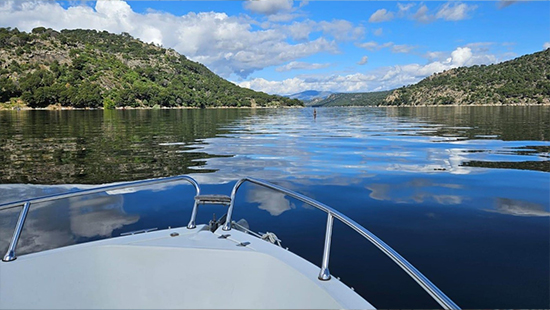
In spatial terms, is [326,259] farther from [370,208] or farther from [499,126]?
[499,126]

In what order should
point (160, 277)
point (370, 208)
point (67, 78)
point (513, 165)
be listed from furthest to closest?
point (67, 78), point (513, 165), point (370, 208), point (160, 277)

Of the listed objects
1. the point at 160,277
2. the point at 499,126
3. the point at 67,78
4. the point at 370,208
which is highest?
the point at 67,78

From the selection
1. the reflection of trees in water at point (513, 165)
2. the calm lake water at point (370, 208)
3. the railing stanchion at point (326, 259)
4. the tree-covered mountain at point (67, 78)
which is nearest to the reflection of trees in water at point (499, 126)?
the calm lake water at point (370, 208)

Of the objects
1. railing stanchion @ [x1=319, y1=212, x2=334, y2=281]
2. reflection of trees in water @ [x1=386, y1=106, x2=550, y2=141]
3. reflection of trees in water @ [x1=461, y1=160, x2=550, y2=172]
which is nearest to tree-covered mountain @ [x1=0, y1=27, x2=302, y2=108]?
reflection of trees in water @ [x1=386, y1=106, x2=550, y2=141]

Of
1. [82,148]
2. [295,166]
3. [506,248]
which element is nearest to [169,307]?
[506,248]

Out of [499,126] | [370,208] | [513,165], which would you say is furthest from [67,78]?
[370,208]

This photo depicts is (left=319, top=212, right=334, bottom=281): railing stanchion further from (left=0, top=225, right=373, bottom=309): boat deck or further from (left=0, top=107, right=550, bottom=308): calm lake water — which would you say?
(left=0, top=107, right=550, bottom=308): calm lake water

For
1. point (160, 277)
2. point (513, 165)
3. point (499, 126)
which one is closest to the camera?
point (160, 277)

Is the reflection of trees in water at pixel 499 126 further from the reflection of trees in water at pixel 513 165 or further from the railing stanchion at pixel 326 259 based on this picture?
the railing stanchion at pixel 326 259

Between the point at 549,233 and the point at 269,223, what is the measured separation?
225 inches

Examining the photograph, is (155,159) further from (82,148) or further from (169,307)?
(169,307)

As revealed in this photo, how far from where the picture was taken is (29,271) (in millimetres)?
3865

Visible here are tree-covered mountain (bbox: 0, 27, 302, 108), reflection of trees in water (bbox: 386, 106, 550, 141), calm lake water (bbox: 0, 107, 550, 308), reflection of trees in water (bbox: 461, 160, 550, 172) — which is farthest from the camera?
tree-covered mountain (bbox: 0, 27, 302, 108)

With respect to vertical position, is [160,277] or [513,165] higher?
[513,165]
